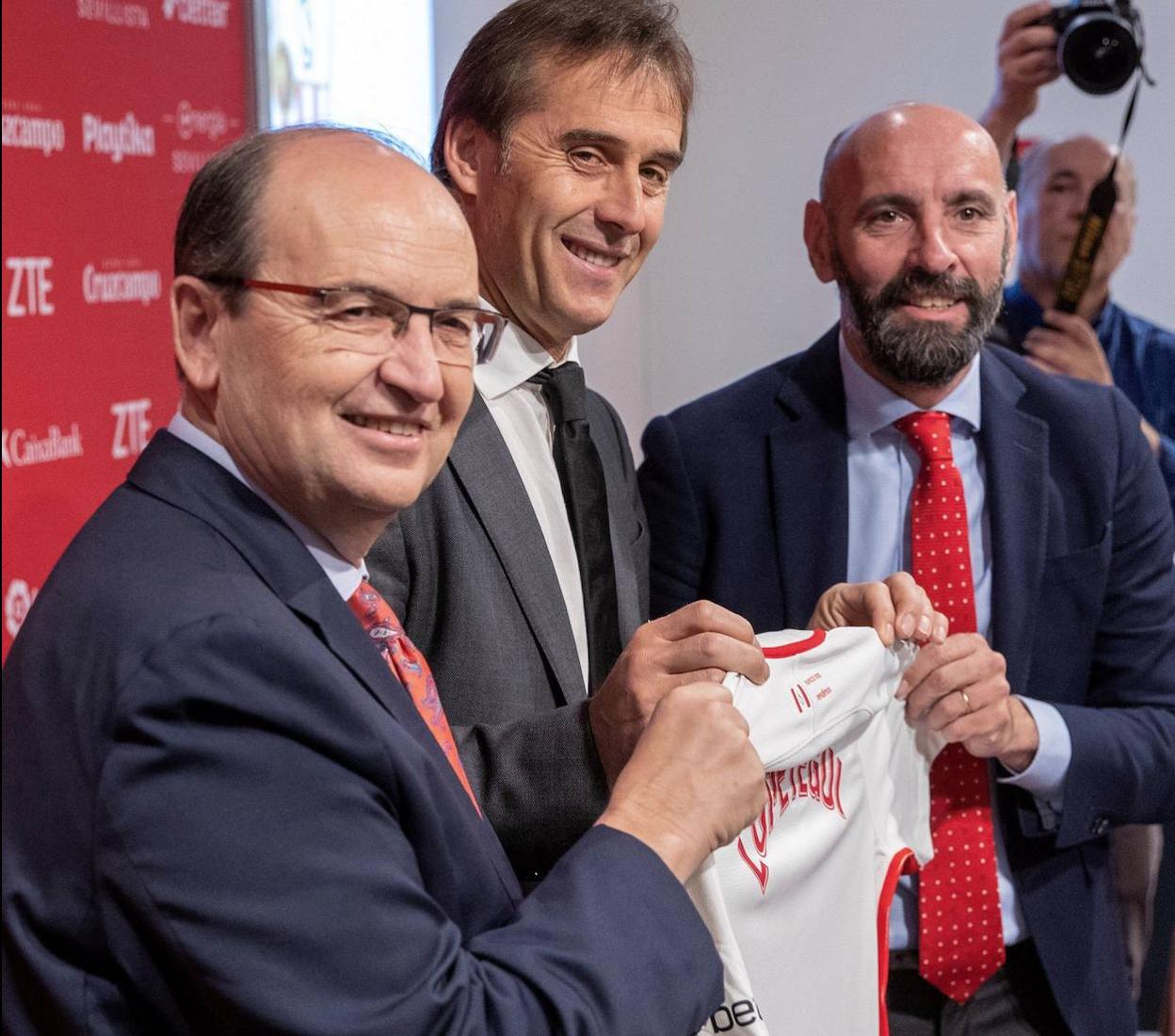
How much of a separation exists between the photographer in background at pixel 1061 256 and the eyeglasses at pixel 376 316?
2220 mm

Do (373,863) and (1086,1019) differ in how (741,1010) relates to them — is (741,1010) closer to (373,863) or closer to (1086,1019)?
(373,863)

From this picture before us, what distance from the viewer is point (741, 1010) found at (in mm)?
1447

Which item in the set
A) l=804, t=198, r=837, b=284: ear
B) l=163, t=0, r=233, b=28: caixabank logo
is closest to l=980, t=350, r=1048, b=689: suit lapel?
l=804, t=198, r=837, b=284: ear

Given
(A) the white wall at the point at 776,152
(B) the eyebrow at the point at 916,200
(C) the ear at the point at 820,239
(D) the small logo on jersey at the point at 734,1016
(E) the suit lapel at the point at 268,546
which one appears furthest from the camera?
(A) the white wall at the point at 776,152

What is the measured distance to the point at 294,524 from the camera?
1186 millimetres

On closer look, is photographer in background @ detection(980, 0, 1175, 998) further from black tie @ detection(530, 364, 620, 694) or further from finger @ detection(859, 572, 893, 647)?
black tie @ detection(530, 364, 620, 694)

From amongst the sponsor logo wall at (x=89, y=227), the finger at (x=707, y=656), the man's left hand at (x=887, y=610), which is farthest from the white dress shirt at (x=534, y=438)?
the sponsor logo wall at (x=89, y=227)

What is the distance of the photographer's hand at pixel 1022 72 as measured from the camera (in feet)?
10.7

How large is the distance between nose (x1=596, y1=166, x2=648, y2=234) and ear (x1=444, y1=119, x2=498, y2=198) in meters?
0.16

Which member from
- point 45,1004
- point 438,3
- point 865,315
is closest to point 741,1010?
point 45,1004

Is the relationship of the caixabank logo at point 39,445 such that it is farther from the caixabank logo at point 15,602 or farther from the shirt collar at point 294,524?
the shirt collar at point 294,524

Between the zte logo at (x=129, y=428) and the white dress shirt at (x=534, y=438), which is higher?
the white dress shirt at (x=534, y=438)

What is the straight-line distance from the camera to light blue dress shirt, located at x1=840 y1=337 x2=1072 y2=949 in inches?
81.1

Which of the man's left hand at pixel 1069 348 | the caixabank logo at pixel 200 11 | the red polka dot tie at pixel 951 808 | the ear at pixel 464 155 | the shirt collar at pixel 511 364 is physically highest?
the caixabank logo at pixel 200 11
